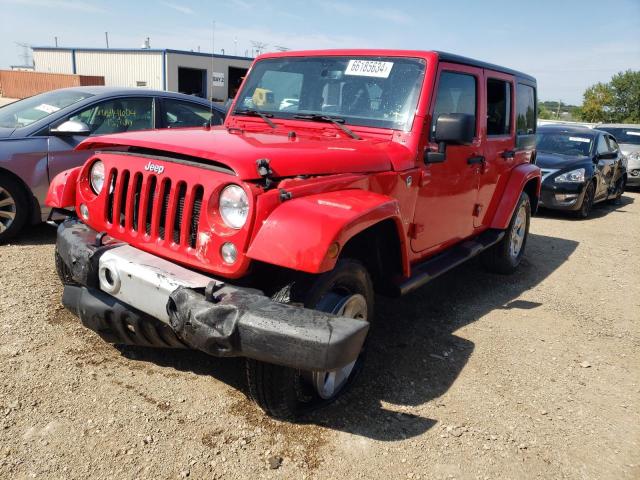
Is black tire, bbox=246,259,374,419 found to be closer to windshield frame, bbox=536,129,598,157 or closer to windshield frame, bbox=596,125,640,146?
windshield frame, bbox=536,129,598,157

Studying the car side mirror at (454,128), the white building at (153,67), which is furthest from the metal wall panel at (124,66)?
the car side mirror at (454,128)

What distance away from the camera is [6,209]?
5047mm

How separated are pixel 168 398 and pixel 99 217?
110cm

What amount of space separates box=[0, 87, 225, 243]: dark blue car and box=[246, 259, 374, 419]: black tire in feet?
11.7

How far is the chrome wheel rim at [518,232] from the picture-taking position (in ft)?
18.2

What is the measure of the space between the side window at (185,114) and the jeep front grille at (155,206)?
3326mm

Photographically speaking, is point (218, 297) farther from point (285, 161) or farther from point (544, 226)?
point (544, 226)

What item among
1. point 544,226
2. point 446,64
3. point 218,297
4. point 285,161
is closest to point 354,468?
point 218,297

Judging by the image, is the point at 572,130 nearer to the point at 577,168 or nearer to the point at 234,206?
the point at 577,168

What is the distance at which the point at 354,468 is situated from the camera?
2.49 m

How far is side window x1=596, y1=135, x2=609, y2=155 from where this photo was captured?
1008 cm

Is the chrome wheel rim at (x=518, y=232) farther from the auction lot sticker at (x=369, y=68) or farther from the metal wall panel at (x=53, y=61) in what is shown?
the metal wall panel at (x=53, y=61)

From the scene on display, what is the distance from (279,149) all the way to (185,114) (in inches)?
151

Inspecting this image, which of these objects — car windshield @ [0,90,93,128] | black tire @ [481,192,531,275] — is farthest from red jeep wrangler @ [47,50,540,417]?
car windshield @ [0,90,93,128]
